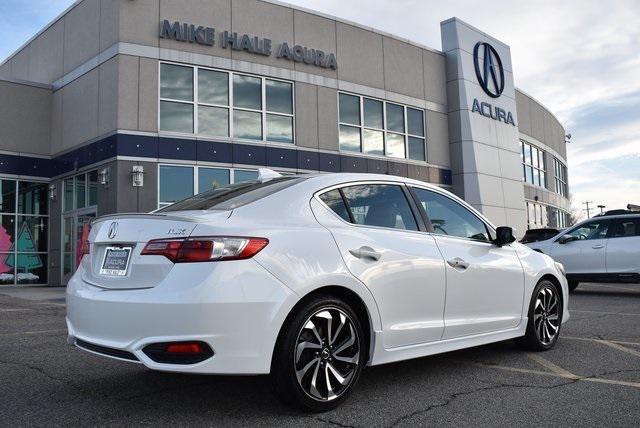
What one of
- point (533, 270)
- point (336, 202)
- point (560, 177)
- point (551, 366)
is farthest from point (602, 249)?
point (560, 177)

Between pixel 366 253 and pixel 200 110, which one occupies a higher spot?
pixel 200 110

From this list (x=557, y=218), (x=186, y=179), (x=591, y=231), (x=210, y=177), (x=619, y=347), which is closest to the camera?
(x=619, y=347)

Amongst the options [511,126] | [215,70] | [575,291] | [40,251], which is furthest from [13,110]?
[511,126]

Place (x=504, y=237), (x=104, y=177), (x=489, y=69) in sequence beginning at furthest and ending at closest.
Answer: (x=489, y=69)
(x=104, y=177)
(x=504, y=237)

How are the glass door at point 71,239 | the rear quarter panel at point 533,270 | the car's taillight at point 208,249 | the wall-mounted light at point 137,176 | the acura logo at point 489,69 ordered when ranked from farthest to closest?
the acura logo at point 489,69, the glass door at point 71,239, the wall-mounted light at point 137,176, the rear quarter panel at point 533,270, the car's taillight at point 208,249

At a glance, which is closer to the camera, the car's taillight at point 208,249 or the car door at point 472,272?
the car's taillight at point 208,249

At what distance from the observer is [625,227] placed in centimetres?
1162

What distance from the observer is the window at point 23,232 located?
17.6 metres

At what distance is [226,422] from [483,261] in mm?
2517

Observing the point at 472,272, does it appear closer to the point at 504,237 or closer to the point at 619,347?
the point at 504,237

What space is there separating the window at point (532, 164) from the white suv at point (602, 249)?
16895 mm

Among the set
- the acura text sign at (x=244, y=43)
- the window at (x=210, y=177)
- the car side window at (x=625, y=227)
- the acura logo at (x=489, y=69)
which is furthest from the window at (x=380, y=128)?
the car side window at (x=625, y=227)

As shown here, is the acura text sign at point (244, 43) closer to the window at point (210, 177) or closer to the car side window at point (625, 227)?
the window at point (210, 177)

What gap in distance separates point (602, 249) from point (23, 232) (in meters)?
16.2
